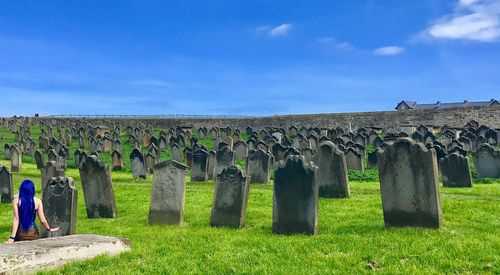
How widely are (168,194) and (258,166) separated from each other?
6.45 metres

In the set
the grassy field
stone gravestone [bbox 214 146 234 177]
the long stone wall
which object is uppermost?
the long stone wall

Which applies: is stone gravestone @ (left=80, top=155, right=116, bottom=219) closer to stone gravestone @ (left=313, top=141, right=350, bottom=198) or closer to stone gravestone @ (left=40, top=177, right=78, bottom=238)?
stone gravestone @ (left=40, top=177, right=78, bottom=238)

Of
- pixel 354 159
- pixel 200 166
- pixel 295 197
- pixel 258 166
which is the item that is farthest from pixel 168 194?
pixel 354 159

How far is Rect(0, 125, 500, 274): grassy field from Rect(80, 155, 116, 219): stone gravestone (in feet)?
1.23

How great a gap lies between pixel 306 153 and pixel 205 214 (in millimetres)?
8468

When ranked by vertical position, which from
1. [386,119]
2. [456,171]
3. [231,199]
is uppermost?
[386,119]

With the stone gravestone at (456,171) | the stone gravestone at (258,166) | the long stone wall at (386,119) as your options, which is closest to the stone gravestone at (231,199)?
the stone gravestone at (258,166)

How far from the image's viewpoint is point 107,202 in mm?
11125

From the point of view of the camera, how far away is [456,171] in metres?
13.8

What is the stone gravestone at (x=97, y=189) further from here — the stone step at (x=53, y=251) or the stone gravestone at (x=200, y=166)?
the stone gravestone at (x=200, y=166)

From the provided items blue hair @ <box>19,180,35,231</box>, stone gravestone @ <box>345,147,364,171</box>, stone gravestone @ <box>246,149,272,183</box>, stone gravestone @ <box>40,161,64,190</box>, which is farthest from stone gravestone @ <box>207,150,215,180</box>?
blue hair @ <box>19,180,35,231</box>

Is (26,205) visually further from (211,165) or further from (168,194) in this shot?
(211,165)

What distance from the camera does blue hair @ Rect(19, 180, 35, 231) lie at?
24.7 ft

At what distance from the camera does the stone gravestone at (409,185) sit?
8.26m
